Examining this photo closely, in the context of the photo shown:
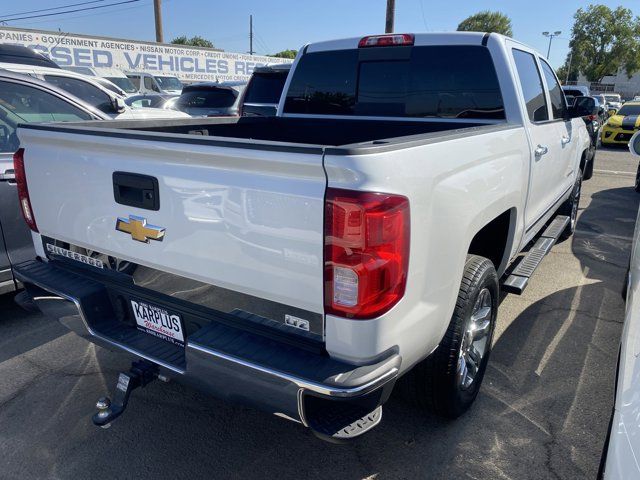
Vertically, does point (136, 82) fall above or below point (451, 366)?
above

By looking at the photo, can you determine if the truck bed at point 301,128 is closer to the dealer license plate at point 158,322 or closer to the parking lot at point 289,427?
the dealer license plate at point 158,322

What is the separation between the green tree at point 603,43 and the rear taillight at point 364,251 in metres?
88.2

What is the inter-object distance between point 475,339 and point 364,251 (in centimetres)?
141

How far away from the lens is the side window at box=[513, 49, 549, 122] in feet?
11.6

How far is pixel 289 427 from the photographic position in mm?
2820

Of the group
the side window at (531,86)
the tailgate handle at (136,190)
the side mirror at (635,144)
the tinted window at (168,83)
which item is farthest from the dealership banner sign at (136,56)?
the side mirror at (635,144)

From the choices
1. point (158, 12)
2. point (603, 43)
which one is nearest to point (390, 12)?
point (158, 12)

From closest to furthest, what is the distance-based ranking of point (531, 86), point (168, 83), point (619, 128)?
point (531, 86) < point (619, 128) < point (168, 83)

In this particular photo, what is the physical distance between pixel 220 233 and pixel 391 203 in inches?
27.3

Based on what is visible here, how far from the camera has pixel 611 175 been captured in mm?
11336

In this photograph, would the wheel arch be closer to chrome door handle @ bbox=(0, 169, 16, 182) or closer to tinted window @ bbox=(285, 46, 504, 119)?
tinted window @ bbox=(285, 46, 504, 119)

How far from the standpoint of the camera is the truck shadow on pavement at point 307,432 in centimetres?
250

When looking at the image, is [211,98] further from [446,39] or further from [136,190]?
[136,190]

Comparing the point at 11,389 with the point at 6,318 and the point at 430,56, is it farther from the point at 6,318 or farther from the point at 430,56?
the point at 430,56
